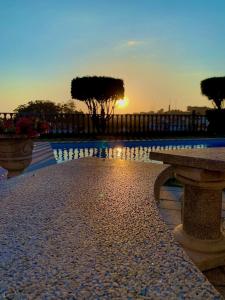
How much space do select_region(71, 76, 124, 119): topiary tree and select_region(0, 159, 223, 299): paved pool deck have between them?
13.7 m

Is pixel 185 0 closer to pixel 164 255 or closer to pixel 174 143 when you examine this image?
pixel 174 143

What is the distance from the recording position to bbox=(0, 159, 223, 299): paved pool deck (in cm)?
97

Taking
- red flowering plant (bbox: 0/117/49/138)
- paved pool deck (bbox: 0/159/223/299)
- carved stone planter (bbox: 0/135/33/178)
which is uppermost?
red flowering plant (bbox: 0/117/49/138)

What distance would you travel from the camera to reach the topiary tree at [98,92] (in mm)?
15453

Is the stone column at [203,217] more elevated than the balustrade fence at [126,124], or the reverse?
the balustrade fence at [126,124]

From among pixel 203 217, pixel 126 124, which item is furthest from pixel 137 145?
pixel 203 217

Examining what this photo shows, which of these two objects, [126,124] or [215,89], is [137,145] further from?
[215,89]

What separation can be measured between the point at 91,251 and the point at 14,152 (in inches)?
119

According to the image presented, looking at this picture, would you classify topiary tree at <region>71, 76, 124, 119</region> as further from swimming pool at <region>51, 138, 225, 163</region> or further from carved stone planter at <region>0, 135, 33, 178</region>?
carved stone planter at <region>0, 135, 33, 178</region>

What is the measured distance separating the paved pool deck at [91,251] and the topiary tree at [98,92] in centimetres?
1368

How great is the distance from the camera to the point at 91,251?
4.12 feet

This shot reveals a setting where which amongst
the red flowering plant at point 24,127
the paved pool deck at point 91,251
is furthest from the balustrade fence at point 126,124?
the paved pool deck at point 91,251

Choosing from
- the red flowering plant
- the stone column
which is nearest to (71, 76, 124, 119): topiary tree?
the red flowering plant

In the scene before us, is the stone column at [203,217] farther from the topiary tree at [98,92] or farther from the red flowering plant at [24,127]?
the topiary tree at [98,92]
